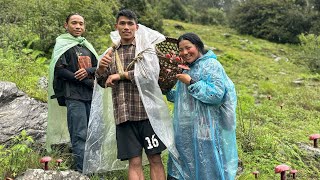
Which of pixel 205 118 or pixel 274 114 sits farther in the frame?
pixel 274 114

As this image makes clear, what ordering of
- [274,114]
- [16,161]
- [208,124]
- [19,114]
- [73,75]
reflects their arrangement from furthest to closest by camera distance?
[274,114], [19,114], [73,75], [16,161], [208,124]

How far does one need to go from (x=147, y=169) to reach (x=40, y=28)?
5.45 metres

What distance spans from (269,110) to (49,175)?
513 cm

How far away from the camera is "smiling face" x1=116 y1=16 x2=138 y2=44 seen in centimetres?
302

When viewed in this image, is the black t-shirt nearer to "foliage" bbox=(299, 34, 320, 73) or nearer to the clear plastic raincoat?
the clear plastic raincoat

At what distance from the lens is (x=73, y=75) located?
3455 millimetres

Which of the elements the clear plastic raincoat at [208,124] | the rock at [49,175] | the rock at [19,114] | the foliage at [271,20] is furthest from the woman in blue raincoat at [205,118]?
the foliage at [271,20]

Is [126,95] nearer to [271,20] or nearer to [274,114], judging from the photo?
[274,114]

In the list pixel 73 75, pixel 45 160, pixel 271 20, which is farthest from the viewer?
pixel 271 20

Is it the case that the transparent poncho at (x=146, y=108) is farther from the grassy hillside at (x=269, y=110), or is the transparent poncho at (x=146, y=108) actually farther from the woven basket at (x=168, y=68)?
the grassy hillside at (x=269, y=110)

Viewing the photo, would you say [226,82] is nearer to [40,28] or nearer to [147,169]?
[147,169]

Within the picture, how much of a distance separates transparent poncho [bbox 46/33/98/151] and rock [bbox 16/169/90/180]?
2.02 ft

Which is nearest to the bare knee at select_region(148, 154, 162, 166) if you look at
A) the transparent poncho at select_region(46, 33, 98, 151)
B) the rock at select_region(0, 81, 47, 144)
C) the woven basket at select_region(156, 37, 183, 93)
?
the woven basket at select_region(156, 37, 183, 93)

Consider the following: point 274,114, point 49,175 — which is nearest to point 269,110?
point 274,114
